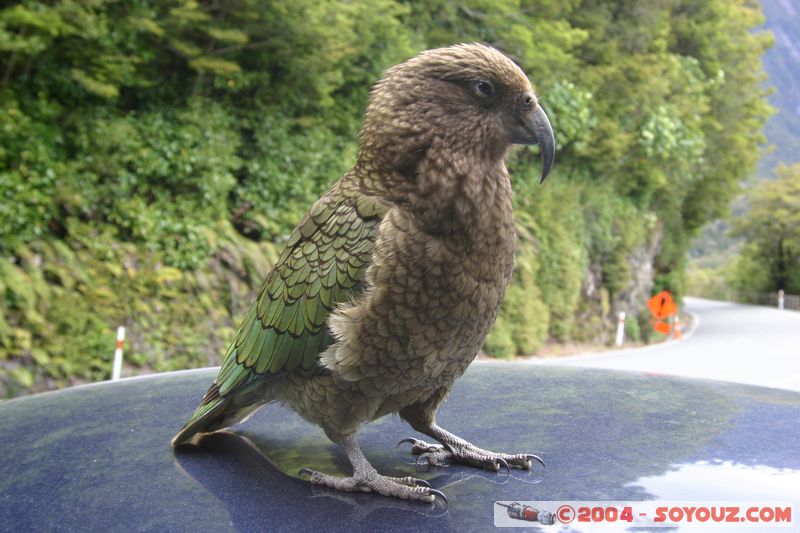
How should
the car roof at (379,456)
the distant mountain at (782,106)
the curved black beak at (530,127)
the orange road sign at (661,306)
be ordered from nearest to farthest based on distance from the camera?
1. the car roof at (379,456)
2. the curved black beak at (530,127)
3. the orange road sign at (661,306)
4. the distant mountain at (782,106)

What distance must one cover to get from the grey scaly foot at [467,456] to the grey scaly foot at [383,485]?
9.6 inches

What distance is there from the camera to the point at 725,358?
13.3 m

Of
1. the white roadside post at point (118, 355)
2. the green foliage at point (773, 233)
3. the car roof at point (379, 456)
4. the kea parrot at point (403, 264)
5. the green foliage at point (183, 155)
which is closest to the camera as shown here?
the car roof at point (379, 456)

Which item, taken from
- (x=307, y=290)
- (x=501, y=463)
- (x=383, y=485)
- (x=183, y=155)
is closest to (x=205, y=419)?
(x=307, y=290)

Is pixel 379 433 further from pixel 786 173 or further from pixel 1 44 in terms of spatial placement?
pixel 786 173

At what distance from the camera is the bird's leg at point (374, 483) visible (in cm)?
182

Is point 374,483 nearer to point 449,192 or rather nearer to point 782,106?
point 449,192

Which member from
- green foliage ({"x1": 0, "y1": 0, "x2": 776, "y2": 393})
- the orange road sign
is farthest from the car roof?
the orange road sign

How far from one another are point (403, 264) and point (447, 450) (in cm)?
74

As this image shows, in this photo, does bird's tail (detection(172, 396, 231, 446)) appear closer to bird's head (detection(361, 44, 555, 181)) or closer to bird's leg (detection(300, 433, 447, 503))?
bird's leg (detection(300, 433, 447, 503))

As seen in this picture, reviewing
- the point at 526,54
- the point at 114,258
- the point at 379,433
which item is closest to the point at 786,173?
the point at 526,54

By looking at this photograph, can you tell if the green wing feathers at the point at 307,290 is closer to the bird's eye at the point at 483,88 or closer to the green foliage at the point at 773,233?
the bird's eye at the point at 483,88

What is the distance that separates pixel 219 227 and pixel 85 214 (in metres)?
1.70

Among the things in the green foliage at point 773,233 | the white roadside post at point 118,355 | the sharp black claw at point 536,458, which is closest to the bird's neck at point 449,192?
the sharp black claw at point 536,458
